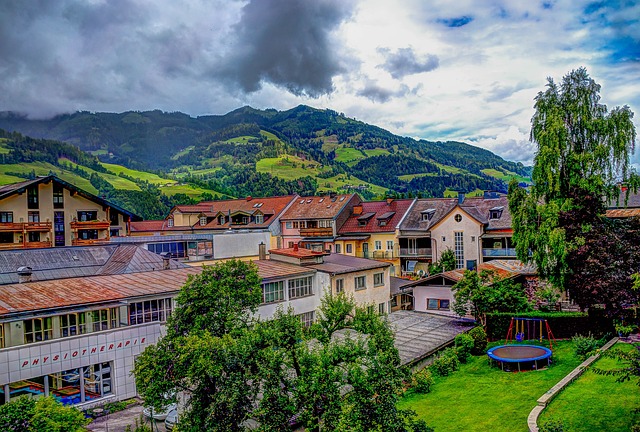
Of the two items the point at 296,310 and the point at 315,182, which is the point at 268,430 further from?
the point at 315,182

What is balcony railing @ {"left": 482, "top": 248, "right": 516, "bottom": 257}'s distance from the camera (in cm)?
5066

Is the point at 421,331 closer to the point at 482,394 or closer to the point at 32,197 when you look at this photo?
the point at 482,394

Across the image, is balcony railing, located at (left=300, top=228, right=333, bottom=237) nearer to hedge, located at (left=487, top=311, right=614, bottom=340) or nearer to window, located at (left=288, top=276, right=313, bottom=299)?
window, located at (left=288, top=276, right=313, bottom=299)

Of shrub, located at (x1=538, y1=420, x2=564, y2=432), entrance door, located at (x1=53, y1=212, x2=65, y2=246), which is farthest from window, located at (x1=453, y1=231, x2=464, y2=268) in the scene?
entrance door, located at (x1=53, y1=212, x2=65, y2=246)

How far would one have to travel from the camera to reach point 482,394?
78.1 ft

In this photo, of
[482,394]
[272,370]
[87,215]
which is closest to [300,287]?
[482,394]

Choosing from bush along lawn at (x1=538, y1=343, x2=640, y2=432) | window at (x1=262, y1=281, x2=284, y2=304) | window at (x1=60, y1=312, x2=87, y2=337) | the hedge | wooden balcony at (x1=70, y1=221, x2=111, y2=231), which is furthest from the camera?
wooden balcony at (x1=70, y1=221, x2=111, y2=231)

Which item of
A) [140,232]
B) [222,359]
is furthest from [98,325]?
[140,232]

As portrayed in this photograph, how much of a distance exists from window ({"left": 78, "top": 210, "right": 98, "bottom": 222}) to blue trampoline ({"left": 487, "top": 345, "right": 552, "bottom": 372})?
1870 inches

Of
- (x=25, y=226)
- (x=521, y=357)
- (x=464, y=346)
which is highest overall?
(x=25, y=226)

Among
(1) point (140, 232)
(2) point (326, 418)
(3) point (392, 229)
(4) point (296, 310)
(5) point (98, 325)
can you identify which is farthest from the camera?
(1) point (140, 232)

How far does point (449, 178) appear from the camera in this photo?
179 m

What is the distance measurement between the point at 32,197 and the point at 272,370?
48.6 m

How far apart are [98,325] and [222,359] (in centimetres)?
1218
